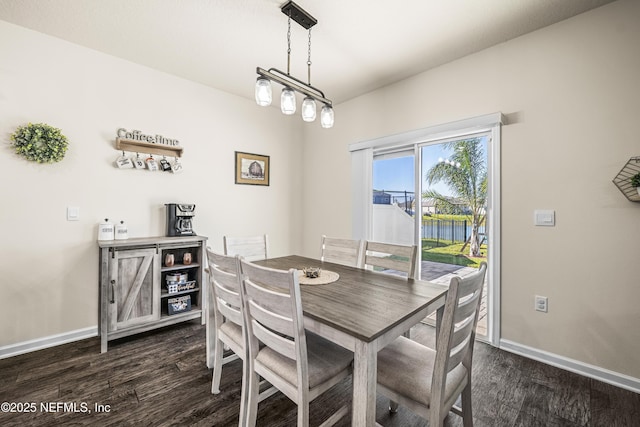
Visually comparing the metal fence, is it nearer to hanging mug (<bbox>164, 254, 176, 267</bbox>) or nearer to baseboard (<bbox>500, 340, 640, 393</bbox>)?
baseboard (<bbox>500, 340, 640, 393</bbox>)

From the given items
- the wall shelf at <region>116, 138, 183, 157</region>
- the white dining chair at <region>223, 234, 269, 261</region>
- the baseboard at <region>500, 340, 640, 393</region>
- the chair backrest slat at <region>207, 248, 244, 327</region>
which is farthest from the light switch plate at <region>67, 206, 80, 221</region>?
the baseboard at <region>500, 340, 640, 393</region>

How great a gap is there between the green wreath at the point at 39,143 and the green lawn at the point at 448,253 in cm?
349

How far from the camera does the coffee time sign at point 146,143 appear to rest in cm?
267

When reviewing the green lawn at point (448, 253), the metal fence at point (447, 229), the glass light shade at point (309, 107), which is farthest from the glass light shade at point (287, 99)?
the green lawn at point (448, 253)

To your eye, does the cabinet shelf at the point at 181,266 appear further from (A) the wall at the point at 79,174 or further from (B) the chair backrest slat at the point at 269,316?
(B) the chair backrest slat at the point at 269,316

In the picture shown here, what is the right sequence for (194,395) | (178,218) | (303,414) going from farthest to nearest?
(178,218) < (194,395) < (303,414)

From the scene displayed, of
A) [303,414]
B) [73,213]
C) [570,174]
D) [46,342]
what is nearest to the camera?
[303,414]

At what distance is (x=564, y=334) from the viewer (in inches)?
82.0

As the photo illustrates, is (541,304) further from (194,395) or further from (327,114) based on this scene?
(194,395)

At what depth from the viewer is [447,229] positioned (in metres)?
2.86

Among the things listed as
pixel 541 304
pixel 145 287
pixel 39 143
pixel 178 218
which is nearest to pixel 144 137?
pixel 39 143

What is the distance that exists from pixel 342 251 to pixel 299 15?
6.07 ft

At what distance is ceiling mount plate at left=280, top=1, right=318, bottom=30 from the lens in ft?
6.37

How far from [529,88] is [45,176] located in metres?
4.08
